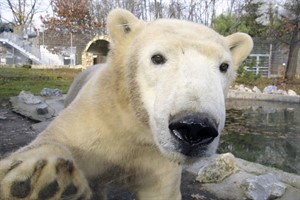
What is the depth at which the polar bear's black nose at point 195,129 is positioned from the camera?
1376mm

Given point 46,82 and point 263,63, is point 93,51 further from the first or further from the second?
point 263,63

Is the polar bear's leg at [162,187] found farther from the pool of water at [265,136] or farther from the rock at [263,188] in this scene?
the pool of water at [265,136]

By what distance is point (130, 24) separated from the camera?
232 cm

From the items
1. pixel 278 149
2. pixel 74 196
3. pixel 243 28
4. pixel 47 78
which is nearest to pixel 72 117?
pixel 74 196

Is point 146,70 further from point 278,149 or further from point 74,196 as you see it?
point 278,149

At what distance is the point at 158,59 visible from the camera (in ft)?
6.17

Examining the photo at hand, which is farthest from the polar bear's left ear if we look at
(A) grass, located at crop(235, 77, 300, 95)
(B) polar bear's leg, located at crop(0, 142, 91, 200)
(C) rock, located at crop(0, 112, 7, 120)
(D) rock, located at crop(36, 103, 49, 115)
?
(A) grass, located at crop(235, 77, 300, 95)

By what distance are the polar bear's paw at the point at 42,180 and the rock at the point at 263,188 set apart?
224cm

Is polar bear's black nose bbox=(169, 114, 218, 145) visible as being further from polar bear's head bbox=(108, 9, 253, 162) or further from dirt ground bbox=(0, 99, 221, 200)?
dirt ground bbox=(0, 99, 221, 200)

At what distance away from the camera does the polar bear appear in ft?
4.75

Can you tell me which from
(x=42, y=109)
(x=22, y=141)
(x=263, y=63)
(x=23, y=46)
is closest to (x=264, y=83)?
(x=263, y=63)

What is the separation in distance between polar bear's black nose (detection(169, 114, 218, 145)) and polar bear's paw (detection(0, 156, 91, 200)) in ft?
1.39

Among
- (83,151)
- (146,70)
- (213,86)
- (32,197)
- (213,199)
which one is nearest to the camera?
(32,197)

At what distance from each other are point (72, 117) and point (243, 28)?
18030mm
